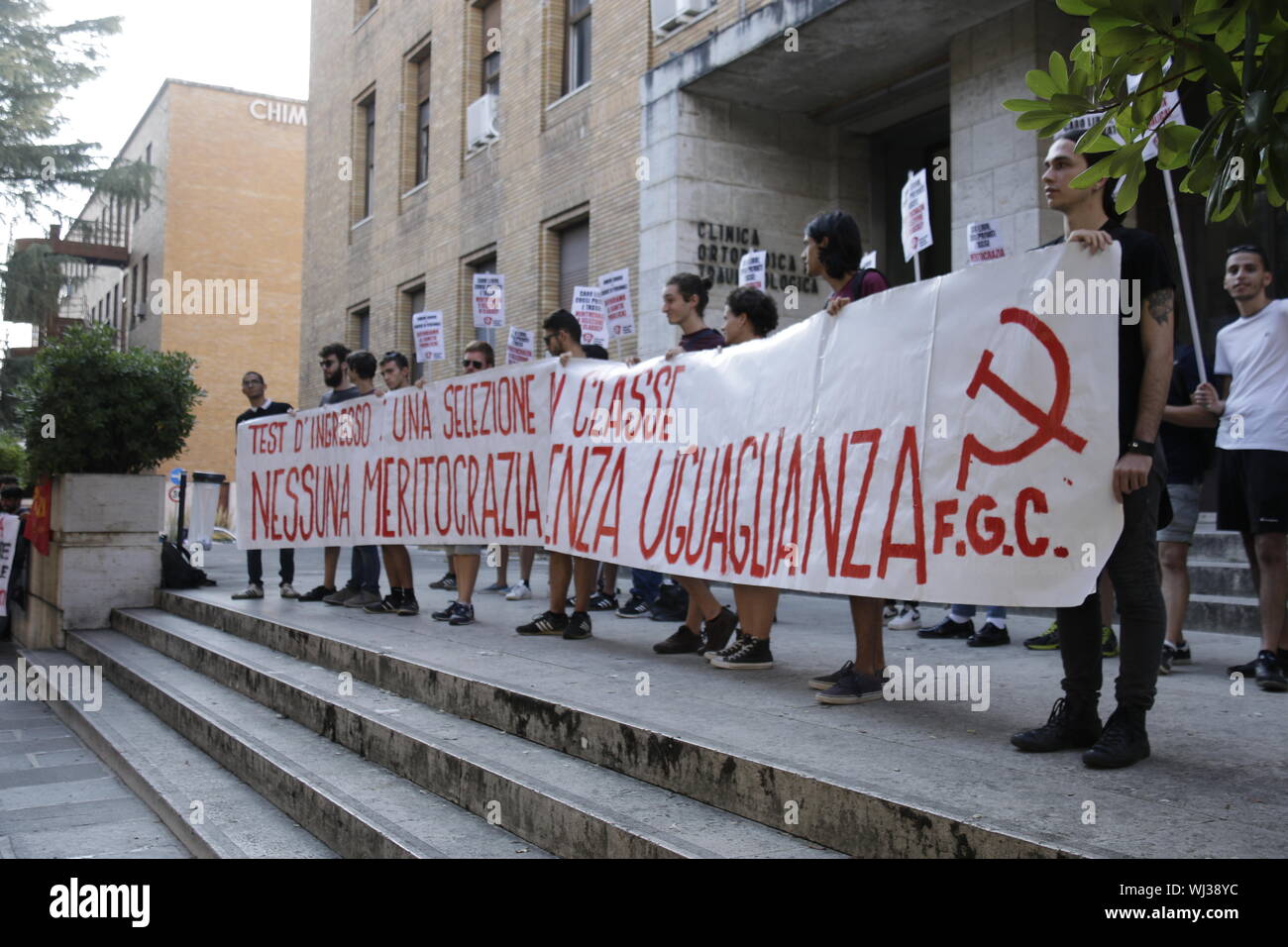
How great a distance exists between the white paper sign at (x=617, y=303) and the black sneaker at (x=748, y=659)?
501 cm

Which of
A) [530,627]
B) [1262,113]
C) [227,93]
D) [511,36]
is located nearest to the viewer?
[1262,113]

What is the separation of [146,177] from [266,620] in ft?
96.8

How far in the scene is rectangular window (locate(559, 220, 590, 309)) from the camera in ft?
48.9

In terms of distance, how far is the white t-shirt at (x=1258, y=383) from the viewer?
191 inches

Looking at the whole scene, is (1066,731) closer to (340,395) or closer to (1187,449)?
(1187,449)

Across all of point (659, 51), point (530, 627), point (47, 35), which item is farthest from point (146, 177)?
point (530, 627)

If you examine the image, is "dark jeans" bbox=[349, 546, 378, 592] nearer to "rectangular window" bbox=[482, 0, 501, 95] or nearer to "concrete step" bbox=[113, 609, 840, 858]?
"concrete step" bbox=[113, 609, 840, 858]

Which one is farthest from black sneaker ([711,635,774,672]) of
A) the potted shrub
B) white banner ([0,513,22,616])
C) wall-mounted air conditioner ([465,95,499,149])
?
wall-mounted air conditioner ([465,95,499,149])

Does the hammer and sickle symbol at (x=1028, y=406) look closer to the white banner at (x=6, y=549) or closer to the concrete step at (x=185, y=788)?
the concrete step at (x=185, y=788)

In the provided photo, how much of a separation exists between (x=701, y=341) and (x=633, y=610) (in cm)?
282

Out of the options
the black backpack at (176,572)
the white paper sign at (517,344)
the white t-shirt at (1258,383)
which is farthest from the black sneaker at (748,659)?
the black backpack at (176,572)

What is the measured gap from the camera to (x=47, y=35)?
2986 centimetres

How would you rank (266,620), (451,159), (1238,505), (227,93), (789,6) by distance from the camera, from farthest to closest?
(227,93) → (451,159) → (789,6) → (266,620) → (1238,505)
